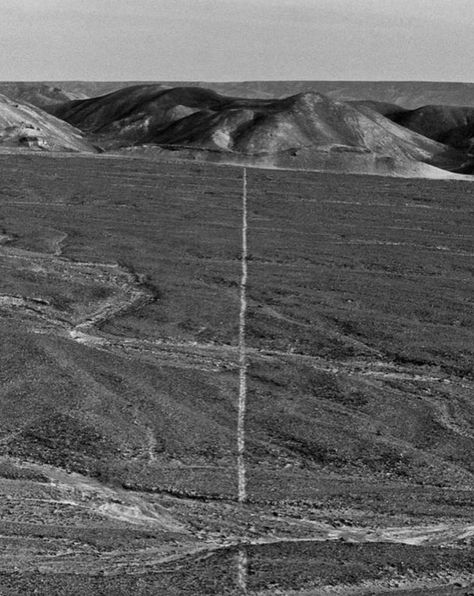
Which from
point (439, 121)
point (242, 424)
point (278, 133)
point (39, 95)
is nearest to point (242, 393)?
point (242, 424)

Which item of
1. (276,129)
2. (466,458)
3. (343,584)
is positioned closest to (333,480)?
(466,458)

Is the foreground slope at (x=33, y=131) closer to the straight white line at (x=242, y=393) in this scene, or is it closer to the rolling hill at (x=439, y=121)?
the rolling hill at (x=439, y=121)

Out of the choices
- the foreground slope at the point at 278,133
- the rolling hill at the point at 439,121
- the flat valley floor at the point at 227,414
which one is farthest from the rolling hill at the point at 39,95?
the flat valley floor at the point at 227,414

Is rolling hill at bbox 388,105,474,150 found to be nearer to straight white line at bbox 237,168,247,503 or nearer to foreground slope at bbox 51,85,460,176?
foreground slope at bbox 51,85,460,176

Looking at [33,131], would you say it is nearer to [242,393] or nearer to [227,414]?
[242,393]

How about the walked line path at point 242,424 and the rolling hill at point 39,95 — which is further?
the rolling hill at point 39,95

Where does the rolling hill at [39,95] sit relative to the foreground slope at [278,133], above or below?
above
